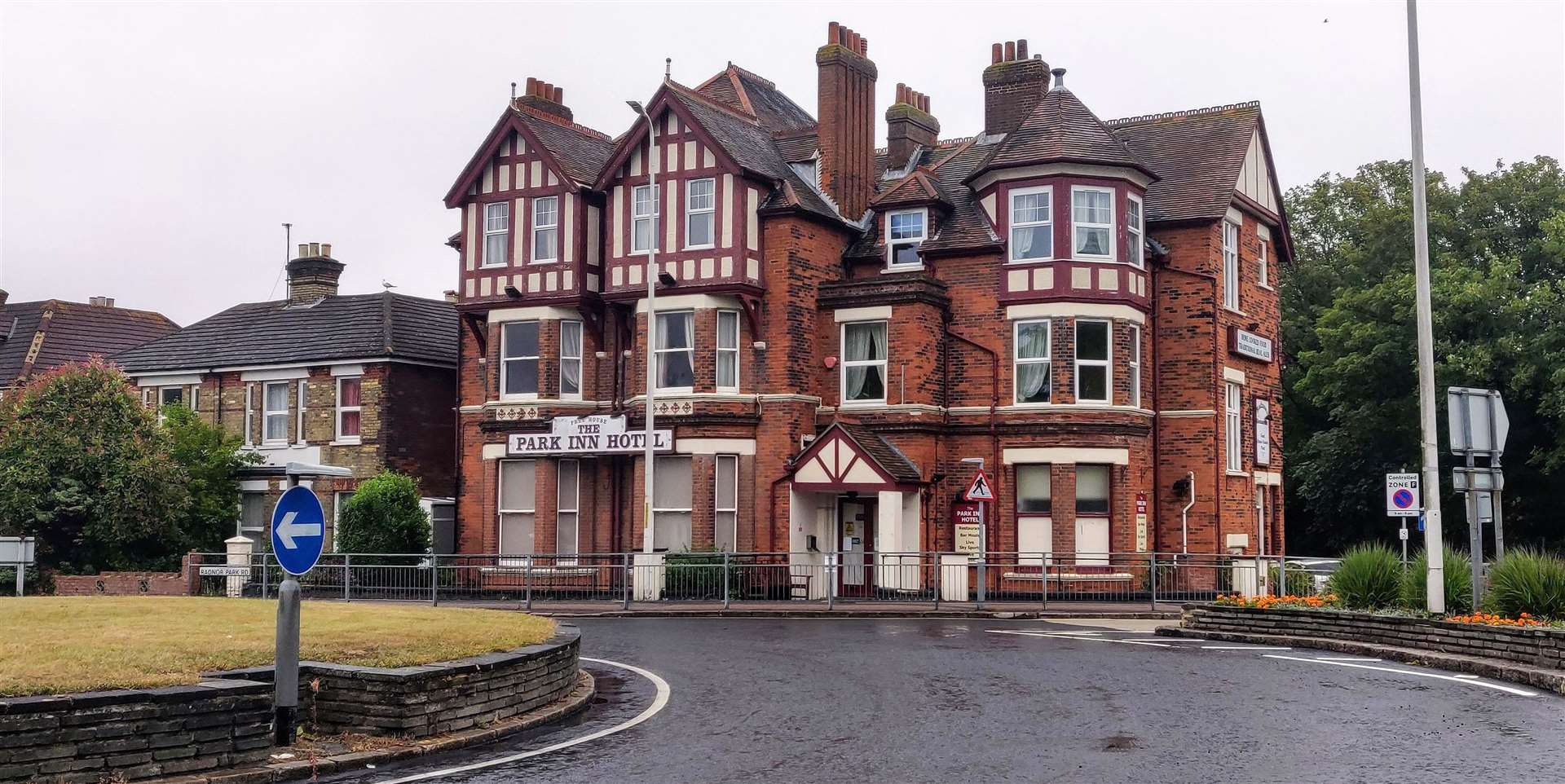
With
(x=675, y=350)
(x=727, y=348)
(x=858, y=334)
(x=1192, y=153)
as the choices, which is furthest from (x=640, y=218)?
(x=1192, y=153)

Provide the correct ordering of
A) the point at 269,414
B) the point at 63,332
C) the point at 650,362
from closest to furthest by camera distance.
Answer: the point at 650,362 < the point at 269,414 < the point at 63,332

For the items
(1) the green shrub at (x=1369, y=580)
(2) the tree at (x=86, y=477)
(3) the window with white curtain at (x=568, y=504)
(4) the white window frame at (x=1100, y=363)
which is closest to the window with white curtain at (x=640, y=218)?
(3) the window with white curtain at (x=568, y=504)

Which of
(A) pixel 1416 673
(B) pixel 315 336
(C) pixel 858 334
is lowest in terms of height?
(A) pixel 1416 673

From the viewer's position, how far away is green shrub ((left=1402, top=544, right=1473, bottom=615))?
19.2 meters

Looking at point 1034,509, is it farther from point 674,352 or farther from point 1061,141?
point 674,352

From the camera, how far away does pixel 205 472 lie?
125 ft

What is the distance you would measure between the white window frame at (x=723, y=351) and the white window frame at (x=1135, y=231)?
8730mm

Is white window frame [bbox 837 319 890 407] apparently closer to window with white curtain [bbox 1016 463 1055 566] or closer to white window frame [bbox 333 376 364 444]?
window with white curtain [bbox 1016 463 1055 566]

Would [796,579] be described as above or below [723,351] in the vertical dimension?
below

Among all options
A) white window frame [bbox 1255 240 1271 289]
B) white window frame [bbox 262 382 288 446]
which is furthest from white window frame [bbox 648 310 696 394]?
white window frame [bbox 1255 240 1271 289]

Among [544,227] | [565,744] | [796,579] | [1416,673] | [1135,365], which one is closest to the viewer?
[565,744]

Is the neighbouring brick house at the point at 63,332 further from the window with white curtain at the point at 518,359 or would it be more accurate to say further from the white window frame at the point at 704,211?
the white window frame at the point at 704,211

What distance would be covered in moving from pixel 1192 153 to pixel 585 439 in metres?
15.9

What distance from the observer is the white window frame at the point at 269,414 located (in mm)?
40875
